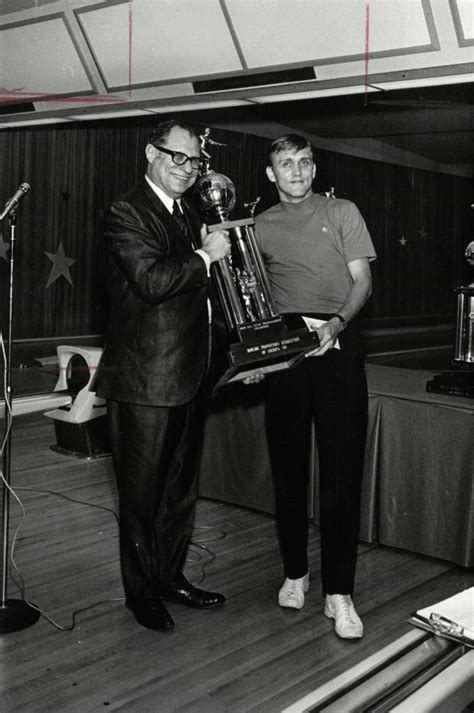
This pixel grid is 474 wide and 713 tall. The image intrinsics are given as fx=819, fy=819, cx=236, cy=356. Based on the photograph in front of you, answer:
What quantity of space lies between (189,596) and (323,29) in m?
2.83

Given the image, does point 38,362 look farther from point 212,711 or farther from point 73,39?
point 212,711

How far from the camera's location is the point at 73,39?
5.37 metres

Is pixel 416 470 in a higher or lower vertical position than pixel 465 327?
lower

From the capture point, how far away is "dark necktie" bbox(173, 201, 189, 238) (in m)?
2.77

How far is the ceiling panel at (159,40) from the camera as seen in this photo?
464 centimetres

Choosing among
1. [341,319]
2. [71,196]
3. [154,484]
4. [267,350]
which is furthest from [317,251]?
[71,196]

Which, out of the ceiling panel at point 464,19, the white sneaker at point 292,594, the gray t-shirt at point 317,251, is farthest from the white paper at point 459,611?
the ceiling panel at point 464,19

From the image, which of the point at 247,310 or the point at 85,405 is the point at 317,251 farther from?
the point at 85,405

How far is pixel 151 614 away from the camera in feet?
9.05

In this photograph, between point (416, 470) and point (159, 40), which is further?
point (159, 40)

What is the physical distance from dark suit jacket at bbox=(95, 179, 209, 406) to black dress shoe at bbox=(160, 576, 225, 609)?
75 centimetres

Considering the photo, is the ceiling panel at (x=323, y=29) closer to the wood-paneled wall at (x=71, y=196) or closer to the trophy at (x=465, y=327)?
the trophy at (x=465, y=327)

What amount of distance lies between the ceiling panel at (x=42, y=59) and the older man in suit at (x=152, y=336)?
3.14 metres

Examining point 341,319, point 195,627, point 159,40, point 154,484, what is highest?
point 159,40
